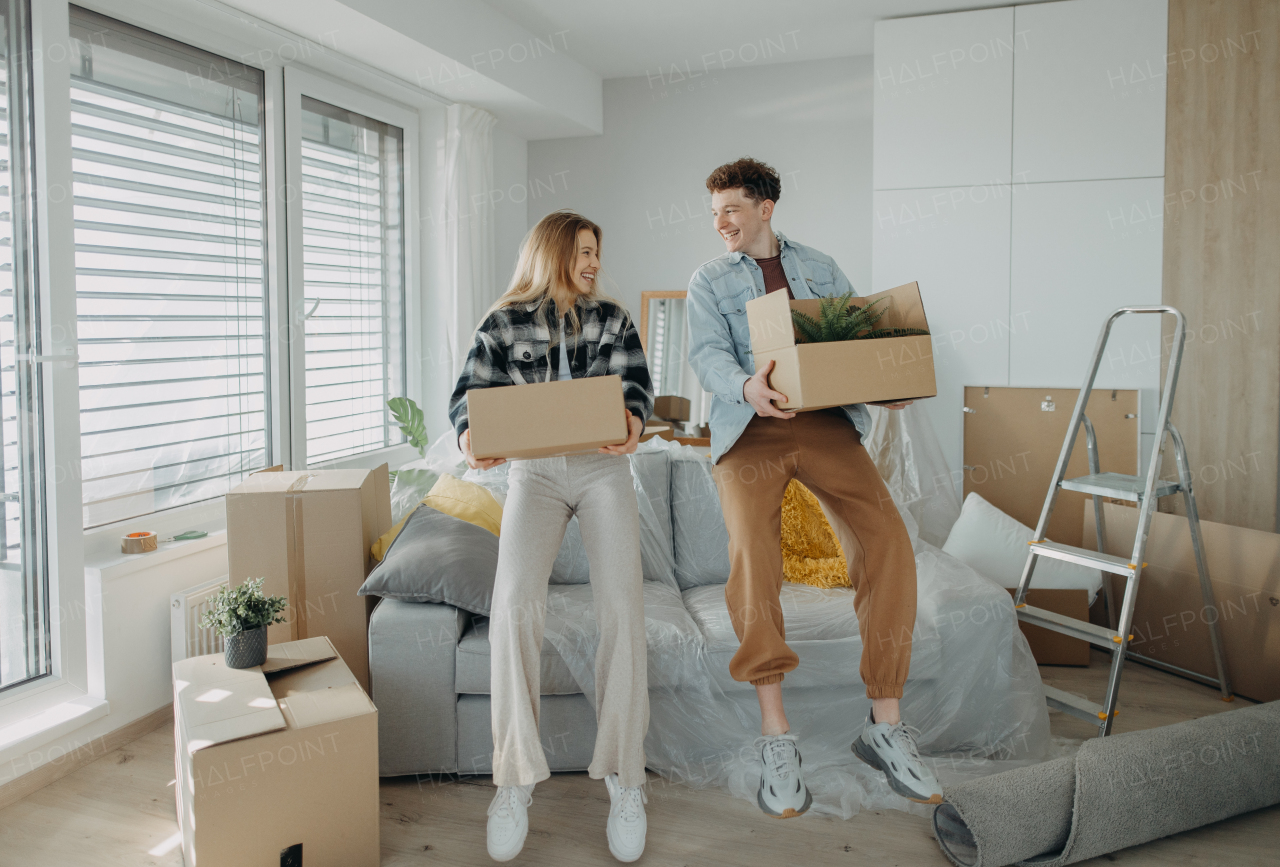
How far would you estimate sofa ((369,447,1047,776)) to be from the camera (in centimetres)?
212

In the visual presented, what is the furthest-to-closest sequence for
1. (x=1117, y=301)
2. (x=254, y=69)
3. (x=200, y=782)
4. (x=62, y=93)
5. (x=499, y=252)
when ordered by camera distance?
(x=499, y=252) < (x=1117, y=301) < (x=254, y=69) < (x=62, y=93) < (x=200, y=782)

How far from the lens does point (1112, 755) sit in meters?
1.86

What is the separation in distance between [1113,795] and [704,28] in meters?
3.31

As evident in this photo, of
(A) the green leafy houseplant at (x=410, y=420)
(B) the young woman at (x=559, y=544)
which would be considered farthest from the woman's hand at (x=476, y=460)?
(A) the green leafy houseplant at (x=410, y=420)

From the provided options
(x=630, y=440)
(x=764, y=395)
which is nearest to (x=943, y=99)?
(x=764, y=395)

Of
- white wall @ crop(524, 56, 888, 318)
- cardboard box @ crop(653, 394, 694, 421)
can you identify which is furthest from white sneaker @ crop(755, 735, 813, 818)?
white wall @ crop(524, 56, 888, 318)

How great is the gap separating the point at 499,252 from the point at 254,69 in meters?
1.63

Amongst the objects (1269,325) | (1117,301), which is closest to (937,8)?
(1117,301)

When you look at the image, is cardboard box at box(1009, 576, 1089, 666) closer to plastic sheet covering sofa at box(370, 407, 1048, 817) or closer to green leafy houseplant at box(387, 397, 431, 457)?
plastic sheet covering sofa at box(370, 407, 1048, 817)

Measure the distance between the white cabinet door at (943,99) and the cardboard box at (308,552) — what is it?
2.62 meters

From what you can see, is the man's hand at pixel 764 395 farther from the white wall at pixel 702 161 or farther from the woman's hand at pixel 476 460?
the white wall at pixel 702 161

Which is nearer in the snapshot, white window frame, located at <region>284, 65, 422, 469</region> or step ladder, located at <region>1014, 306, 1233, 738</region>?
step ladder, located at <region>1014, 306, 1233, 738</region>

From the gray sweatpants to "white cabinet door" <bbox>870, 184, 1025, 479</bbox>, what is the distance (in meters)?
2.17

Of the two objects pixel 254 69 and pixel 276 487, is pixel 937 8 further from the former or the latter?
pixel 276 487
